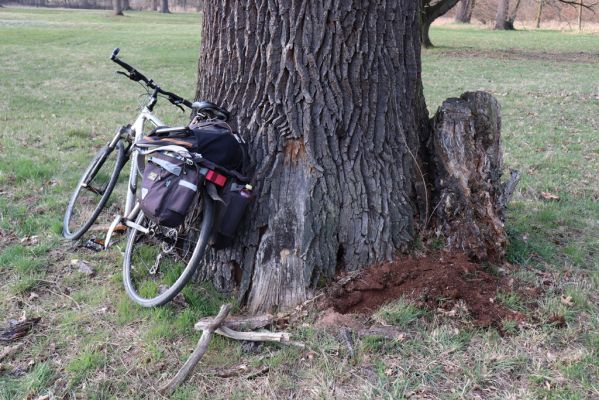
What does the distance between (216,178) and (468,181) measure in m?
1.70

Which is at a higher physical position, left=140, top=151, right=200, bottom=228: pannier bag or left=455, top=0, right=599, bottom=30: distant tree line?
left=455, top=0, right=599, bottom=30: distant tree line

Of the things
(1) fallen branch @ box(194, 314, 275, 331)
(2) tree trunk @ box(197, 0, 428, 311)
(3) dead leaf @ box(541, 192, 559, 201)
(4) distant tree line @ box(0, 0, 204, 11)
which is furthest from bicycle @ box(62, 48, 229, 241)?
(4) distant tree line @ box(0, 0, 204, 11)

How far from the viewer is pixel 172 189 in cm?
317

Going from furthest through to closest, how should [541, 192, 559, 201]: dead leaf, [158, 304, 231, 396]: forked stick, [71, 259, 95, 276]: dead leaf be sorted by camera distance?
[541, 192, 559, 201]: dead leaf, [71, 259, 95, 276]: dead leaf, [158, 304, 231, 396]: forked stick

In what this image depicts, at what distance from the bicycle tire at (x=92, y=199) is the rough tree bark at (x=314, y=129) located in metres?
1.32

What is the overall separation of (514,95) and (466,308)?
33.7 ft

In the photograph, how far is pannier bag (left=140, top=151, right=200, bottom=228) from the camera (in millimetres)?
3145

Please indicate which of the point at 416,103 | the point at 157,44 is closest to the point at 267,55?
the point at 416,103

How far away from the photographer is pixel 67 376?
297 centimetres

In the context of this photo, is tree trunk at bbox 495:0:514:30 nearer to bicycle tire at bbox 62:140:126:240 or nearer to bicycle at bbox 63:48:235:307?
bicycle tire at bbox 62:140:126:240

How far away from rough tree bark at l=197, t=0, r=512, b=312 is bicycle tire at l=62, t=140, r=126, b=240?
1315mm

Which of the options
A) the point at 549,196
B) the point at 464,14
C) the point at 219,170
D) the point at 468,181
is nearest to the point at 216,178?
the point at 219,170

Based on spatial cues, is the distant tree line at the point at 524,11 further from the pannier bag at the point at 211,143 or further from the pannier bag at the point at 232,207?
the pannier bag at the point at 232,207

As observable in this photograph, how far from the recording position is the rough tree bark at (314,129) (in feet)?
11.0
